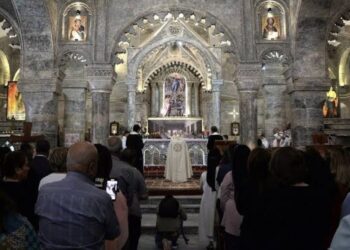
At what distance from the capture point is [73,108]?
19.0 meters

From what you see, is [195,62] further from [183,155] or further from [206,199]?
[206,199]

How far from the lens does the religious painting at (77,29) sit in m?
14.4

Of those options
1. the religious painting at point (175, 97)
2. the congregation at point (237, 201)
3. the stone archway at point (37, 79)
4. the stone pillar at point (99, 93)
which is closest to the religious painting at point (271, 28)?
the stone pillar at point (99, 93)

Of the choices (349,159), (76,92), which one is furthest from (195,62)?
(349,159)

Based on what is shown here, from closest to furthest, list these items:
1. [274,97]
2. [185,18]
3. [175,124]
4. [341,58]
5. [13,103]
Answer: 1. [185,18]
2. [274,97]
3. [13,103]
4. [341,58]
5. [175,124]

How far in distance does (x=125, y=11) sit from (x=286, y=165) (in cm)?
1313

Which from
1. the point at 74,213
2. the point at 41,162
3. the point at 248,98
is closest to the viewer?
the point at 74,213

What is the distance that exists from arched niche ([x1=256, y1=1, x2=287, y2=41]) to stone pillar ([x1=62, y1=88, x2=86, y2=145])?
370 inches

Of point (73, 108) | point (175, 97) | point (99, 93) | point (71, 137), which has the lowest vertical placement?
point (71, 137)

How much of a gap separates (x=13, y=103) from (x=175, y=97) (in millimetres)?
11257

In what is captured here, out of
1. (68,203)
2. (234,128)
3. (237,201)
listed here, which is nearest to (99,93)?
(237,201)

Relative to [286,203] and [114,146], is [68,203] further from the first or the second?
[114,146]

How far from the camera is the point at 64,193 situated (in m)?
2.29

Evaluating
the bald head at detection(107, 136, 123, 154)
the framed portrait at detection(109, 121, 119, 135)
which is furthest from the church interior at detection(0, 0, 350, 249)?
the framed portrait at detection(109, 121, 119, 135)
